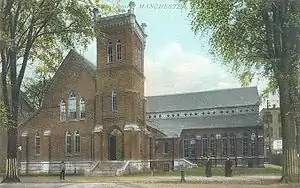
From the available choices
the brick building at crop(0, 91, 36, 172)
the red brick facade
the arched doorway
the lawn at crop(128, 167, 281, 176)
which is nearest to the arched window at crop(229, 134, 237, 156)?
the lawn at crop(128, 167, 281, 176)

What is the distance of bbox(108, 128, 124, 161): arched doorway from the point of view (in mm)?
2213

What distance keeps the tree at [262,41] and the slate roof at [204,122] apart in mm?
189

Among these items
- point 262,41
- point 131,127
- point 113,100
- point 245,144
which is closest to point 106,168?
point 131,127

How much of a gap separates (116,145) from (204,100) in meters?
0.52

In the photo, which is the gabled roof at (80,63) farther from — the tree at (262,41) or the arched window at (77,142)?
the tree at (262,41)

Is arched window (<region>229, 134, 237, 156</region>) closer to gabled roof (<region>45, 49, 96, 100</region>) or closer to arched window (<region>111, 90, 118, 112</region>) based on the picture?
arched window (<region>111, 90, 118, 112</region>)

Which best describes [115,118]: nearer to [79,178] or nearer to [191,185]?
[79,178]

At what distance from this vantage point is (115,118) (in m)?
2.34

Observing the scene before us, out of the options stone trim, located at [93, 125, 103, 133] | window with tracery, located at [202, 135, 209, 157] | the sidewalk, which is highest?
stone trim, located at [93, 125, 103, 133]

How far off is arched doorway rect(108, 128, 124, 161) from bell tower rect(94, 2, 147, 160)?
21 mm

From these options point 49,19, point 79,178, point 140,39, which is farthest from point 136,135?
point 49,19

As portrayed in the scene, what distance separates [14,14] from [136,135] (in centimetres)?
100

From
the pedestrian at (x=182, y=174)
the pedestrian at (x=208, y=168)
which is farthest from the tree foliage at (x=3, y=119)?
the pedestrian at (x=208, y=168)

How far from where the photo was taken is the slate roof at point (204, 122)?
2412 millimetres
